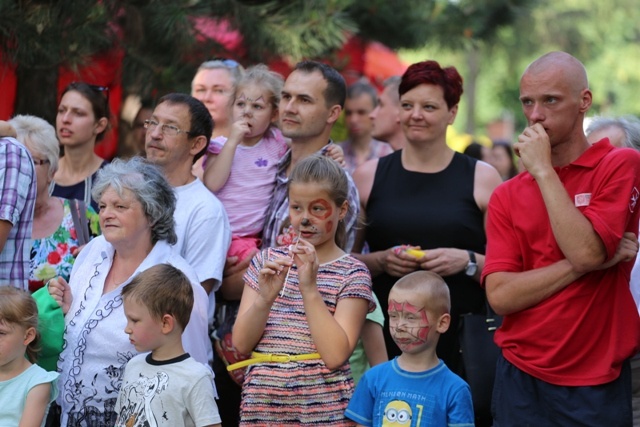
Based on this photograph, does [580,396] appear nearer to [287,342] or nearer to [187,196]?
[287,342]

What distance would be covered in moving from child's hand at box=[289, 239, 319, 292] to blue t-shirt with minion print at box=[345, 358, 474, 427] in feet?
1.51

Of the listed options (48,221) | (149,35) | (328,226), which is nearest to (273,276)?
(328,226)

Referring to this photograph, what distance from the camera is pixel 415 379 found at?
3.94 metres

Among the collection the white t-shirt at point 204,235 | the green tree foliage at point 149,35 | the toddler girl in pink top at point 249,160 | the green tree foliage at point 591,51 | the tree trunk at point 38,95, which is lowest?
the white t-shirt at point 204,235

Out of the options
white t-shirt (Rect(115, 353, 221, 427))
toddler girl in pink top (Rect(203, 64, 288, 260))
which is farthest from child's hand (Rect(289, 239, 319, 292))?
toddler girl in pink top (Rect(203, 64, 288, 260))

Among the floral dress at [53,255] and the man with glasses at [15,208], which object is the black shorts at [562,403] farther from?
the floral dress at [53,255]

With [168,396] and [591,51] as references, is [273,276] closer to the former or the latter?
[168,396]

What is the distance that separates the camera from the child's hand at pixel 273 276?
3912mm

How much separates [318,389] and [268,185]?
4.80ft

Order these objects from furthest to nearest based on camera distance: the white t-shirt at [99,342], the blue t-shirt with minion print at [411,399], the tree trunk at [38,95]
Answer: the tree trunk at [38,95] → the white t-shirt at [99,342] → the blue t-shirt with minion print at [411,399]

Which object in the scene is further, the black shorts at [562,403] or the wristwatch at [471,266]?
the wristwatch at [471,266]

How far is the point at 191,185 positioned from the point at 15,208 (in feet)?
3.09

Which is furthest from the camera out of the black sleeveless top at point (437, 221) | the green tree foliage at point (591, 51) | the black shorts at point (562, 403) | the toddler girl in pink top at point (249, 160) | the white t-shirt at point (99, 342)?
the green tree foliage at point (591, 51)

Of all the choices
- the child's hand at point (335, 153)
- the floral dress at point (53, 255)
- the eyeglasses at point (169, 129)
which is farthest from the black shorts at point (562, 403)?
the floral dress at point (53, 255)
